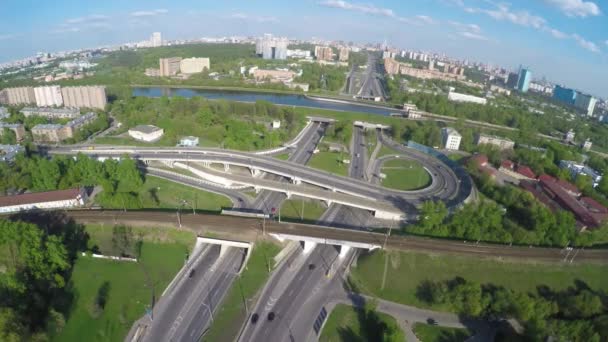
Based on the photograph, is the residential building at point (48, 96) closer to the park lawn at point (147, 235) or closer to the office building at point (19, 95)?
the office building at point (19, 95)

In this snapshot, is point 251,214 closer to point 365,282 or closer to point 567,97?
point 365,282

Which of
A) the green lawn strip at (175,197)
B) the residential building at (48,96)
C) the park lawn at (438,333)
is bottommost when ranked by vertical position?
the park lawn at (438,333)

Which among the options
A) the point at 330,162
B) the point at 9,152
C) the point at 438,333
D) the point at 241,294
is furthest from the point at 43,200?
the point at 438,333

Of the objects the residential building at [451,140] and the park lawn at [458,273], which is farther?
the residential building at [451,140]

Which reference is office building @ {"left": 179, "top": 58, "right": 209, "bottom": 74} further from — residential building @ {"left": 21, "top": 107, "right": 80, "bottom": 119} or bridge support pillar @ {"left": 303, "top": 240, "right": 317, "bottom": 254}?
bridge support pillar @ {"left": 303, "top": 240, "right": 317, "bottom": 254}

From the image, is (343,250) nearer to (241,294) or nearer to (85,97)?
(241,294)

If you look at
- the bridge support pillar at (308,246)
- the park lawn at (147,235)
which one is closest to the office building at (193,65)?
the park lawn at (147,235)

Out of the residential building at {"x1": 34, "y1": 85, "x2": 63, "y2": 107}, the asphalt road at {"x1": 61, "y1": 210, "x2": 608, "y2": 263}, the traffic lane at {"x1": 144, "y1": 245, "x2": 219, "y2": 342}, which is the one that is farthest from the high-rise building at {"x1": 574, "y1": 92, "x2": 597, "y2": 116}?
the residential building at {"x1": 34, "y1": 85, "x2": 63, "y2": 107}
